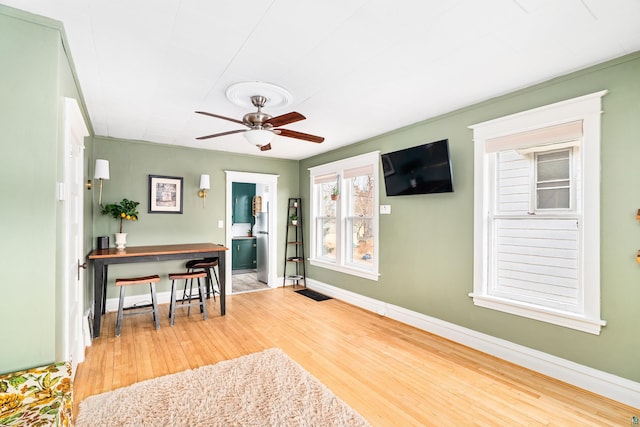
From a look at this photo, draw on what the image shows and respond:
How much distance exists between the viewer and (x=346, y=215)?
4.96 m

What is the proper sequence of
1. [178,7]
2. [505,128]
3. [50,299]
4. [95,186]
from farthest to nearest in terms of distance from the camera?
[95,186]
[505,128]
[50,299]
[178,7]

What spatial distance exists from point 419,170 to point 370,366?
2.11m

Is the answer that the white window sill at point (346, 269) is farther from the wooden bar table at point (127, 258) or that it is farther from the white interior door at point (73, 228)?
the white interior door at point (73, 228)

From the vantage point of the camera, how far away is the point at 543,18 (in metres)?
1.76

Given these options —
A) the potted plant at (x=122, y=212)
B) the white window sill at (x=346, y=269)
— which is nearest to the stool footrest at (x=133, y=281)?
the potted plant at (x=122, y=212)

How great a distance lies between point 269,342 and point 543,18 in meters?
3.42

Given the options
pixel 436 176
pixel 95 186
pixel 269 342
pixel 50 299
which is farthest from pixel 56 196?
pixel 436 176

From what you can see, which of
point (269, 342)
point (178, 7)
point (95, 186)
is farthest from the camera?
point (95, 186)

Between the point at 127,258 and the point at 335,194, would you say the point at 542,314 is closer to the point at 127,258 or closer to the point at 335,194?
the point at 335,194

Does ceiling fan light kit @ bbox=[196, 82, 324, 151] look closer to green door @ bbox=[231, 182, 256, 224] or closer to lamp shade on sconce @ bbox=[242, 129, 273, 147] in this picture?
lamp shade on sconce @ bbox=[242, 129, 273, 147]

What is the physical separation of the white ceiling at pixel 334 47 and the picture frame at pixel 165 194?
5.36ft

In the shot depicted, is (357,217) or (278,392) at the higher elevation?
(357,217)

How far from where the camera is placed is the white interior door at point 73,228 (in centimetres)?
212

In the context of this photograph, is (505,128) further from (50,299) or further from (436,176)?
(50,299)
